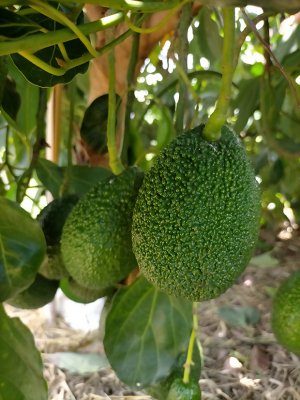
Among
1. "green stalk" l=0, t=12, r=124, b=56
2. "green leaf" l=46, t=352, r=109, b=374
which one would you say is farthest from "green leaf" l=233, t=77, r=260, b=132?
"green stalk" l=0, t=12, r=124, b=56

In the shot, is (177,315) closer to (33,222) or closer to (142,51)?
(33,222)

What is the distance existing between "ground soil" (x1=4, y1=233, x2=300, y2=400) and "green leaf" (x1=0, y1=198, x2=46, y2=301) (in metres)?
0.54

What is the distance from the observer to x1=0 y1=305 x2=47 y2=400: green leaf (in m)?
0.58

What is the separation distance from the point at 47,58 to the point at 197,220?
224 millimetres

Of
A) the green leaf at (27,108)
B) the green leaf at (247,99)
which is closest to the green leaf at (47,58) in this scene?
the green leaf at (27,108)

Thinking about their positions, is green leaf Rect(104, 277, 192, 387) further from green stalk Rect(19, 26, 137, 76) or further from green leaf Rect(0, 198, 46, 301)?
green stalk Rect(19, 26, 137, 76)

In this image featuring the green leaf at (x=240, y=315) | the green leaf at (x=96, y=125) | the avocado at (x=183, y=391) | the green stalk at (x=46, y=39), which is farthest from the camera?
the green leaf at (x=240, y=315)

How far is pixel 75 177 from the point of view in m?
0.95

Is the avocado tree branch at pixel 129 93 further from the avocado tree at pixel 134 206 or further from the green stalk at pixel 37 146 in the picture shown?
the green stalk at pixel 37 146

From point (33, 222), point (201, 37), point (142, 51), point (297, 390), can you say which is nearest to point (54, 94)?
point (142, 51)

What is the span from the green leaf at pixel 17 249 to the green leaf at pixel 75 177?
0.27 m

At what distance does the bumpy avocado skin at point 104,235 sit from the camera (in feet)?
2.25

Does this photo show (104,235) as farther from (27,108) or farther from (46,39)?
(27,108)

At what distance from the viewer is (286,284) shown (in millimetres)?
825
